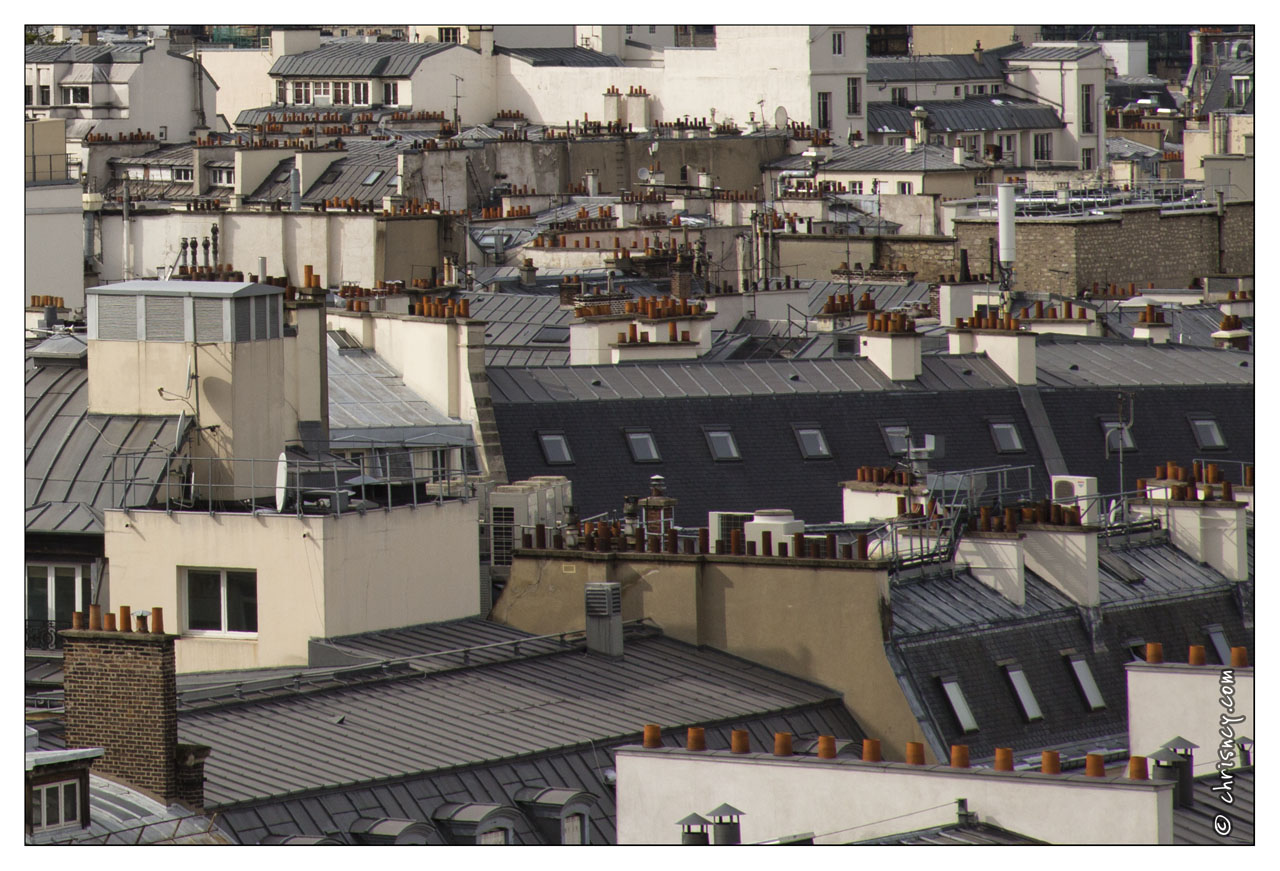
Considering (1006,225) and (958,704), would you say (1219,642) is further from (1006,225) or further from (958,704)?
(1006,225)

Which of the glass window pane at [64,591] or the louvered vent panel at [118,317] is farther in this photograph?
the louvered vent panel at [118,317]

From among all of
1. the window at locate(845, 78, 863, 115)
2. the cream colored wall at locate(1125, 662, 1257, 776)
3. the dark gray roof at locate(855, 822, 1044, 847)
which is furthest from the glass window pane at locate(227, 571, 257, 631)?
the window at locate(845, 78, 863, 115)

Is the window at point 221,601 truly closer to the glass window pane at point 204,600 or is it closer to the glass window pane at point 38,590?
the glass window pane at point 204,600

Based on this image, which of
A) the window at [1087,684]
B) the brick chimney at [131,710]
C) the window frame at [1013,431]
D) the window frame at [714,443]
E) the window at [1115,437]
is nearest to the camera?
the brick chimney at [131,710]

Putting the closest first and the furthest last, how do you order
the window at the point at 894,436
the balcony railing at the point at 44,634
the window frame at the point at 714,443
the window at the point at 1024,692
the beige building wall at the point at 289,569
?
1. the beige building wall at the point at 289,569
2. the window at the point at 1024,692
3. the balcony railing at the point at 44,634
4. the window frame at the point at 714,443
5. the window at the point at 894,436

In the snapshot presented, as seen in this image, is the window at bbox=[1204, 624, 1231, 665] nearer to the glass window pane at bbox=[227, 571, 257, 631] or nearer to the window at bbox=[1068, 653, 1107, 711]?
the window at bbox=[1068, 653, 1107, 711]

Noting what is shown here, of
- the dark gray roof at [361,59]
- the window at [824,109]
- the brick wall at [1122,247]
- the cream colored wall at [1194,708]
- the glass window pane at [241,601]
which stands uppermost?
the dark gray roof at [361,59]

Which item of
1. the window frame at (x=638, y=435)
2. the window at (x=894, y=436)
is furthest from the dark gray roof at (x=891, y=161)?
the window frame at (x=638, y=435)

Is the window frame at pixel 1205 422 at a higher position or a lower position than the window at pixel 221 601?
higher

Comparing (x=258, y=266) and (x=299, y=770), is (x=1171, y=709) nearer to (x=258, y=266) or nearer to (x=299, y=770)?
(x=299, y=770)

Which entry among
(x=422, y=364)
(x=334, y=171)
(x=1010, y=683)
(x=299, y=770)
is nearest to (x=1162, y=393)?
(x=422, y=364)
